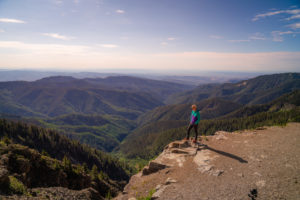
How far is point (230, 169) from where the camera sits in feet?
45.8

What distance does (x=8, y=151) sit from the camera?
25578 millimetres

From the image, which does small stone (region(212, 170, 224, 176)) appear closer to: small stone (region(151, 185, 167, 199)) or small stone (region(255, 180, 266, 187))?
small stone (region(255, 180, 266, 187))

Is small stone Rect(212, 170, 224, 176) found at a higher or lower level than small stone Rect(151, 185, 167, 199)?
higher

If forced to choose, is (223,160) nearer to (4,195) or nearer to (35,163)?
(4,195)

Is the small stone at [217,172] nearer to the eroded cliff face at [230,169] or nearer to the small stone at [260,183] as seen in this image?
the eroded cliff face at [230,169]

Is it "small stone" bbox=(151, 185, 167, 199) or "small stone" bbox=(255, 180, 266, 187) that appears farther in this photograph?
"small stone" bbox=(151, 185, 167, 199)

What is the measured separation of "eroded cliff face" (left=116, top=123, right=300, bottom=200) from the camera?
36.4ft

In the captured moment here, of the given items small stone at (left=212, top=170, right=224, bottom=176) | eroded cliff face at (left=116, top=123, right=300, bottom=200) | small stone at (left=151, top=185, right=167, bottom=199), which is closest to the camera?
eroded cliff face at (left=116, top=123, right=300, bottom=200)

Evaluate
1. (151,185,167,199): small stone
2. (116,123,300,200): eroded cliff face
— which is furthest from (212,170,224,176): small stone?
(151,185,167,199): small stone

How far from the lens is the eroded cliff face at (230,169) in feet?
36.4

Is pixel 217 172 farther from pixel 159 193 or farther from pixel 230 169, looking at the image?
pixel 159 193

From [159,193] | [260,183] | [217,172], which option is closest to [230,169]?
[217,172]

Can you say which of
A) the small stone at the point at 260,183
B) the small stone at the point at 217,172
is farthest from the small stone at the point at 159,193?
the small stone at the point at 260,183

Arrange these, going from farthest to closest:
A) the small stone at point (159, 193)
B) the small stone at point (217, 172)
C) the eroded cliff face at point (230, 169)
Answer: the small stone at point (217, 172) < the small stone at point (159, 193) < the eroded cliff face at point (230, 169)
